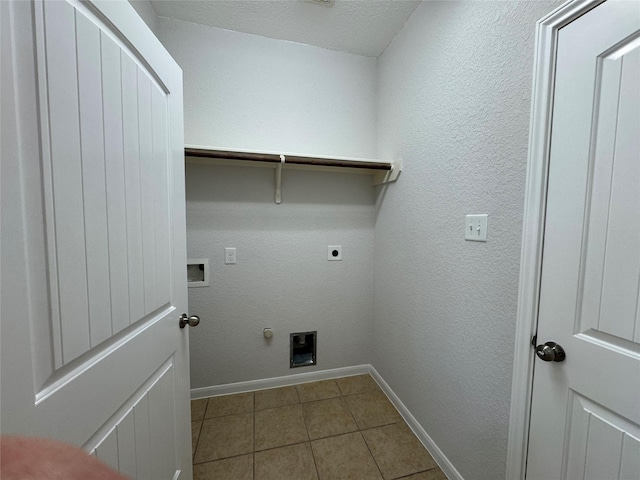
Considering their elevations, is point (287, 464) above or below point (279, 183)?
below

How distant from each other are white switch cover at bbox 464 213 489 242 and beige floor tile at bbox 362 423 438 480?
1223 mm

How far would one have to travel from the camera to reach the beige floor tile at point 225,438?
135 centimetres

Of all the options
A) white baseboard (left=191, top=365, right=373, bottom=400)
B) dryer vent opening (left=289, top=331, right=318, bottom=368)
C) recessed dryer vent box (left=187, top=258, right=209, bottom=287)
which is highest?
recessed dryer vent box (left=187, top=258, right=209, bottom=287)

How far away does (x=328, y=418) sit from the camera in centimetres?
160

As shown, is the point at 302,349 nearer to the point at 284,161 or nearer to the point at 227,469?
the point at 227,469

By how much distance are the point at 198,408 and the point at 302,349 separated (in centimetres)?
81

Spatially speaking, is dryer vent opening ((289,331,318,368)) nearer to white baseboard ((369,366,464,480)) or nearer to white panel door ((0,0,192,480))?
white baseboard ((369,366,464,480))

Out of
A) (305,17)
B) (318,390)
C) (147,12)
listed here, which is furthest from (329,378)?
(147,12)

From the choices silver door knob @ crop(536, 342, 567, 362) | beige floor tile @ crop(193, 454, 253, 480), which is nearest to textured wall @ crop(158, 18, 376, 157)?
silver door knob @ crop(536, 342, 567, 362)

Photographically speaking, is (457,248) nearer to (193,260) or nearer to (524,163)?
(524,163)

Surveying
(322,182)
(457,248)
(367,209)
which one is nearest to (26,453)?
(457,248)

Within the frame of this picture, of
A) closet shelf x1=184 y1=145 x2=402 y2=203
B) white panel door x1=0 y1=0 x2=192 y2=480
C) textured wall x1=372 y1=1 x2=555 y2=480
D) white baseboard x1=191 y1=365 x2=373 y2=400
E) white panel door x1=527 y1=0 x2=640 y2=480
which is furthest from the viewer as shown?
white baseboard x1=191 y1=365 x2=373 y2=400

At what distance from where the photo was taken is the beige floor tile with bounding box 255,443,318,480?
1.23 metres

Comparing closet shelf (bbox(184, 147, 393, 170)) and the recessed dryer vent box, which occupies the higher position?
closet shelf (bbox(184, 147, 393, 170))
